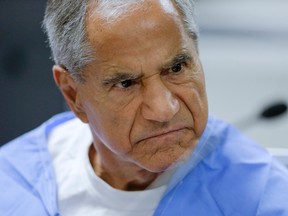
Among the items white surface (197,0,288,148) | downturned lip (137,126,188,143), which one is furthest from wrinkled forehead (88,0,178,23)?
white surface (197,0,288,148)

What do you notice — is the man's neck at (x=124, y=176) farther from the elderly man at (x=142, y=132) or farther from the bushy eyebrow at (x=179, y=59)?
the bushy eyebrow at (x=179, y=59)

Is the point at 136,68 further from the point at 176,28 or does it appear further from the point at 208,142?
the point at 208,142

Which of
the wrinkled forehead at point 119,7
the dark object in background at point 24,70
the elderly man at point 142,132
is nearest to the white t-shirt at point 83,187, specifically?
the elderly man at point 142,132

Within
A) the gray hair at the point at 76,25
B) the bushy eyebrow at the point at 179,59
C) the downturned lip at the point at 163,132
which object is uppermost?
the gray hair at the point at 76,25

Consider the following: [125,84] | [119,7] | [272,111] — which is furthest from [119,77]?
[272,111]

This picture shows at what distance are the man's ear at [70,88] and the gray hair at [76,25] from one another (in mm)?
22

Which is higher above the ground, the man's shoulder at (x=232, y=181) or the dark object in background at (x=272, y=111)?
the man's shoulder at (x=232, y=181)

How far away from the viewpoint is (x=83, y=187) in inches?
55.6

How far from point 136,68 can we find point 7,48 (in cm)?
113

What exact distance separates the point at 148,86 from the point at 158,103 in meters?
0.05

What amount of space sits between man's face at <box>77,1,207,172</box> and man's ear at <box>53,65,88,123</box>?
0.27 ft

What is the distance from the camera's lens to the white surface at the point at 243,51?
2.29 meters

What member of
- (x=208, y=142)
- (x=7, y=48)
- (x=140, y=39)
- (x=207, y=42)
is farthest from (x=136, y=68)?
(x=207, y=42)

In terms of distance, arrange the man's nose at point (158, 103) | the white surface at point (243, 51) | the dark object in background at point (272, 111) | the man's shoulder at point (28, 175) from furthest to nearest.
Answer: the white surface at point (243, 51) < the dark object in background at point (272, 111) < the man's shoulder at point (28, 175) < the man's nose at point (158, 103)
